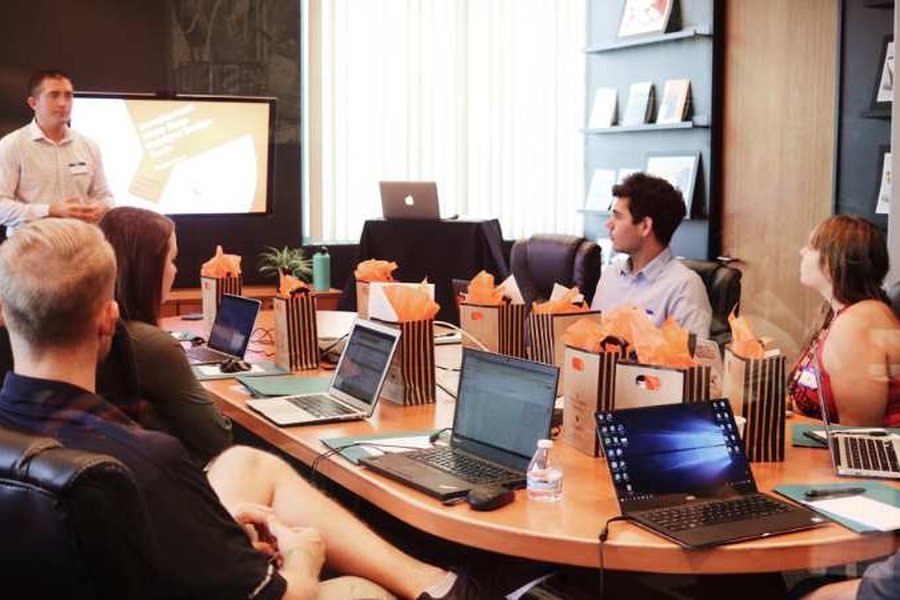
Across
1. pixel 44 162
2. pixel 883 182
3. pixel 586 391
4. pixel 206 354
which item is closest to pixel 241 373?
pixel 206 354

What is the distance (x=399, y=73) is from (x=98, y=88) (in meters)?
1.88

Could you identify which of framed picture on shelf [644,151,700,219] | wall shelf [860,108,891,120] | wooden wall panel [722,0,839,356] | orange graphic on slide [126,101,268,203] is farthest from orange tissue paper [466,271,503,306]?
orange graphic on slide [126,101,268,203]

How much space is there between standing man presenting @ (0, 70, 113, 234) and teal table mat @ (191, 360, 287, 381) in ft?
7.21

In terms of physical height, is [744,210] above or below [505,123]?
below

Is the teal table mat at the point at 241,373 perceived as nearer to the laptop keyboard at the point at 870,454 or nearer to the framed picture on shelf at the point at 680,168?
the laptop keyboard at the point at 870,454

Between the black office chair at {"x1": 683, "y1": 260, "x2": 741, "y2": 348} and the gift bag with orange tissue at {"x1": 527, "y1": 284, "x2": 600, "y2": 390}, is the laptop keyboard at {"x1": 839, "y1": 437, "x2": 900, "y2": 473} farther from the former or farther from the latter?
the black office chair at {"x1": 683, "y1": 260, "x2": 741, "y2": 348}

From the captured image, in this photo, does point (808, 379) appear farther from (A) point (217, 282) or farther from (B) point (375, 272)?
(A) point (217, 282)

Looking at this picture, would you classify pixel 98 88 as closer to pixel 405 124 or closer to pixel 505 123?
pixel 405 124

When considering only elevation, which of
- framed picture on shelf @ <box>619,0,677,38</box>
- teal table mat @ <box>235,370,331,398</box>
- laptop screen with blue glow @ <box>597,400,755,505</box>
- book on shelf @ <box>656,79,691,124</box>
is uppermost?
framed picture on shelf @ <box>619,0,677,38</box>

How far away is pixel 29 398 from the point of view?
1714 millimetres

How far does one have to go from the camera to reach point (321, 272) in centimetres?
657

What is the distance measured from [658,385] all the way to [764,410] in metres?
0.25

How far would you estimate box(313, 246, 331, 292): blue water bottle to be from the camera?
6.54m

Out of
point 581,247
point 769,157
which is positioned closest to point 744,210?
point 769,157
